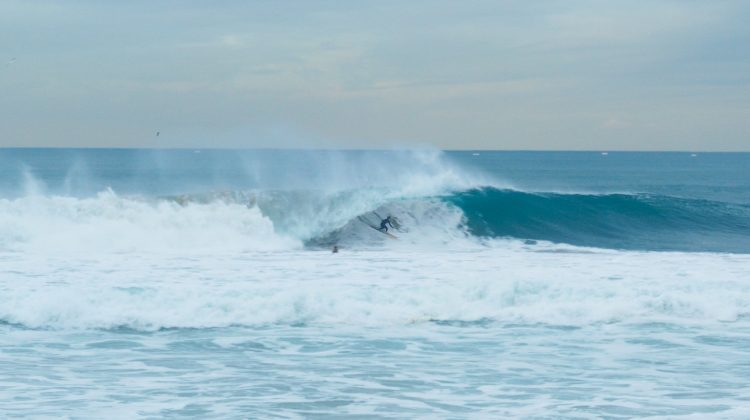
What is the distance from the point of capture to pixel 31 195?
70.3 feet

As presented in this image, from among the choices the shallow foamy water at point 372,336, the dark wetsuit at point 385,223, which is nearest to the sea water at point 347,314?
the shallow foamy water at point 372,336

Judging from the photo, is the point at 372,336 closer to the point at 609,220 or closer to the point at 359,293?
the point at 359,293

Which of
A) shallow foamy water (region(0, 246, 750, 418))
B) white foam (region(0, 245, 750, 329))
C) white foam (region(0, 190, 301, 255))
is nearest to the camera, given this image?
shallow foamy water (region(0, 246, 750, 418))

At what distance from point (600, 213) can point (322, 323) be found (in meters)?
16.2

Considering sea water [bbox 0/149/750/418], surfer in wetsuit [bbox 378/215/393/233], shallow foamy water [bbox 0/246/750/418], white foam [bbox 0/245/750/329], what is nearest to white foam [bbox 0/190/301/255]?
sea water [bbox 0/149/750/418]

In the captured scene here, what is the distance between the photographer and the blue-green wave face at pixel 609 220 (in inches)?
903

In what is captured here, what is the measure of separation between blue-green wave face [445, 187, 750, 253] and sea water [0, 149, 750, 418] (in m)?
0.22

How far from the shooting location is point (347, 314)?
12.8 metres

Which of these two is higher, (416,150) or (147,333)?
(416,150)

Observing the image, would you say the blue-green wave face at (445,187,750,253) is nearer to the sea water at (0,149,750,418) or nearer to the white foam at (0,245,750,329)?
the sea water at (0,149,750,418)

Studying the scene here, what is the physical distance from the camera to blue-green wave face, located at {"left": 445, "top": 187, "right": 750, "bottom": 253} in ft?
75.3

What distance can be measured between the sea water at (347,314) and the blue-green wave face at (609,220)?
225 millimetres

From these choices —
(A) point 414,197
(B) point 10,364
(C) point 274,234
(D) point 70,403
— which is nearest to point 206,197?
(C) point 274,234

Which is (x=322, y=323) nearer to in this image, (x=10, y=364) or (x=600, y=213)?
(x=10, y=364)
